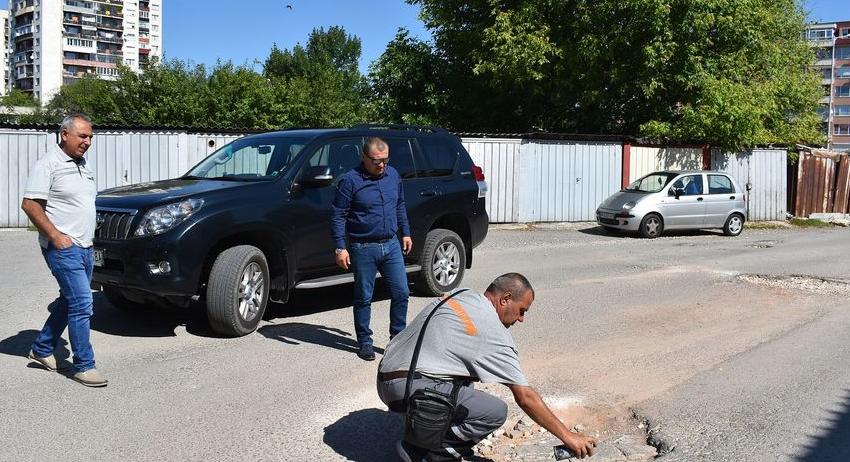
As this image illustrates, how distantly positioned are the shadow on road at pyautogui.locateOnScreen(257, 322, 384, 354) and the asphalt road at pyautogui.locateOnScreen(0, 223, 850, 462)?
0.04m

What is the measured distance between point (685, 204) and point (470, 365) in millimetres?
15182

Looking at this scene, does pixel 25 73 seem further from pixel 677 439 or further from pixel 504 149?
pixel 677 439

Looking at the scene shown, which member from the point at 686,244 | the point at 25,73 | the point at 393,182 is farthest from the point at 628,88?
the point at 25,73

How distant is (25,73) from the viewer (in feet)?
427

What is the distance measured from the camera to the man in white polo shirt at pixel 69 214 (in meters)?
5.46

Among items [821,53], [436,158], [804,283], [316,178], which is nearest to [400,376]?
[316,178]

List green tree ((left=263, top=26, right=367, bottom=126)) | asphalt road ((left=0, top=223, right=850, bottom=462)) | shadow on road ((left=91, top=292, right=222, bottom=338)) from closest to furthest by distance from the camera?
asphalt road ((left=0, top=223, right=850, bottom=462)), shadow on road ((left=91, top=292, right=222, bottom=338)), green tree ((left=263, top=26, right=367, bottom=126))

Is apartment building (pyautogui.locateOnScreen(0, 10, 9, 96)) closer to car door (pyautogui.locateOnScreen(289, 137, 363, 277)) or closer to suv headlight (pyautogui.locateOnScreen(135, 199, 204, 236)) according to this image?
car door (pyautogui.locateOnScreen(289, 137, 363, 277))

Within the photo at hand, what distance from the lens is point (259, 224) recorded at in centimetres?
736

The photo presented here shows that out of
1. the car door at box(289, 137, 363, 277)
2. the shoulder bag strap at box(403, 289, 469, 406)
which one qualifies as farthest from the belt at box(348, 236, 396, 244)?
the shoulder bag strap at box(403, 289, 469, 406)

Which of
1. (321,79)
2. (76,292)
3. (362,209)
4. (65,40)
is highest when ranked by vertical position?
(65,40)

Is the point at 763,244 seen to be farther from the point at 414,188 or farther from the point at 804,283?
the point at 414,188

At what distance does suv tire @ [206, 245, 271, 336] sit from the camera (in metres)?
7.08

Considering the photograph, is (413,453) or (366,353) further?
(366,353)
